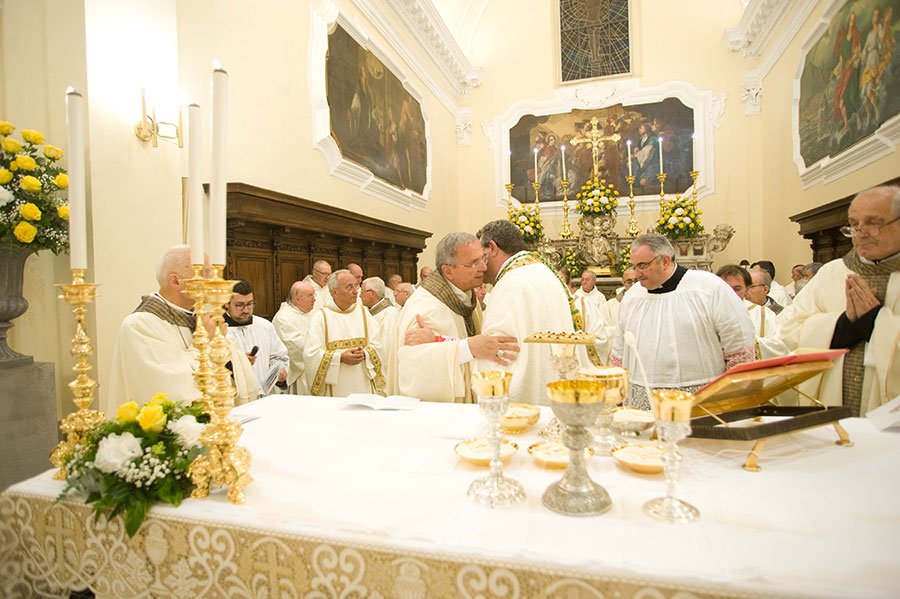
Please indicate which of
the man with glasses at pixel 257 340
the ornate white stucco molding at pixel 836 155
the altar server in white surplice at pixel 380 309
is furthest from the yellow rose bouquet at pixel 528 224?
the man with glasses at pixel 257 340

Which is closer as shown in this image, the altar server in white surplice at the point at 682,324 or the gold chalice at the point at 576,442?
the gold chalice at the point at 576,442

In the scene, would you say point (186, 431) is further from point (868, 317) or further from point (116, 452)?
point (868, 317)

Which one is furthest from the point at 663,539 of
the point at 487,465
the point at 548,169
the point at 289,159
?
the point at 548,169

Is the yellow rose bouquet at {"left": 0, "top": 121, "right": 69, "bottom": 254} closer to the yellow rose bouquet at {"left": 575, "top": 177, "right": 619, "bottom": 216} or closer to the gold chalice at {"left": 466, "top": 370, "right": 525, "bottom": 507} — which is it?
the gold chalice at {"left": 466, "top": 370, "right": 525, "bottom": 507}

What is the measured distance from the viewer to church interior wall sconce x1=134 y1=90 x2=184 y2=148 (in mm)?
4309

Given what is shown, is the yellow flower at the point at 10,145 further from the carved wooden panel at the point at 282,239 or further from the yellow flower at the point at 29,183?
the carved wooden panel at the point at 282,239

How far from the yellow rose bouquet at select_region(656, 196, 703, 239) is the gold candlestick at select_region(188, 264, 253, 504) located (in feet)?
33.6

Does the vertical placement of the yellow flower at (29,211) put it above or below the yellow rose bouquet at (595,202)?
below

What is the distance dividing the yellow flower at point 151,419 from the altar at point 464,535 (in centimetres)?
25

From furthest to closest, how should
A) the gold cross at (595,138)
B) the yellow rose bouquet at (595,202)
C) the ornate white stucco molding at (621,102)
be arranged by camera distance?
the ornate white stucco molding at (621,102) → the gold cross at (595,138) → the yellow rose bouquet at (595,202)

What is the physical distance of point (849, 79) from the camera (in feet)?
23.4

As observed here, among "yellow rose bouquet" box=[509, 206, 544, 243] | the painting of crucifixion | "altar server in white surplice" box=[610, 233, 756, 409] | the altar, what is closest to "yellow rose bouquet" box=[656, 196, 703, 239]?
the painting of crucifixion

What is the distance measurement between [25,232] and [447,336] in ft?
8.78

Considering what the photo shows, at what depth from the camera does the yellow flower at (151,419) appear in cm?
153
